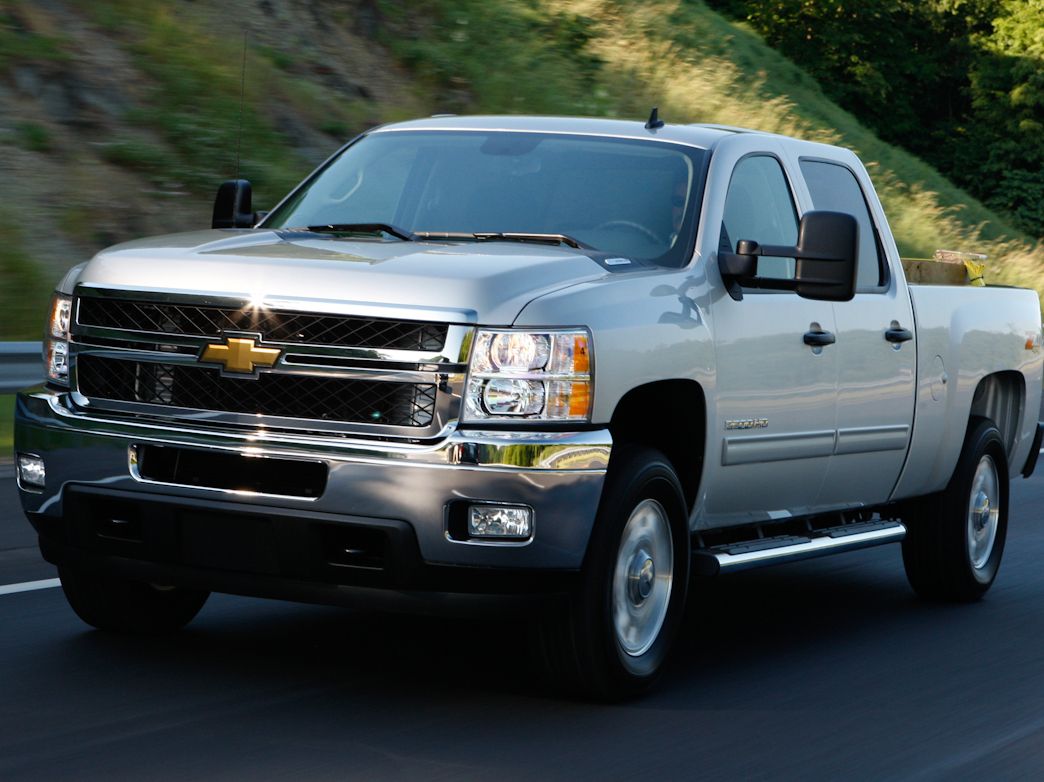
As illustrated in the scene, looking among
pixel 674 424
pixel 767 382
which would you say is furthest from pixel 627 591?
pixel 767 382

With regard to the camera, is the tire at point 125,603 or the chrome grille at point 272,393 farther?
the tire at point 125,603

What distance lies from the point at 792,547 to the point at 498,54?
19919mm

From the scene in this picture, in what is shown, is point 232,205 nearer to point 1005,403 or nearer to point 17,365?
point 17,365

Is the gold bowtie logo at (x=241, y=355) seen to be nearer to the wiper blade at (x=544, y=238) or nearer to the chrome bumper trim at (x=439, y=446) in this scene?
the chrome bumper trim at (x=439, y=446)

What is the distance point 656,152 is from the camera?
6.93 meters

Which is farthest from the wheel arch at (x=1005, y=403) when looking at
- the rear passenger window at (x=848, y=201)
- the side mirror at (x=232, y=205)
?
the side mirror at (x=232, y=205)

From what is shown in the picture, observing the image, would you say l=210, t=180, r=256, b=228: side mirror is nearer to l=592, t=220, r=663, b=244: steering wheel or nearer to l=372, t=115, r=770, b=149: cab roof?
l=372, t=115, r=770, b=149: cab roof

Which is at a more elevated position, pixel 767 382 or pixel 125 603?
pixel 767 382

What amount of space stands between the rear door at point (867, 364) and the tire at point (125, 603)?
8.28ft

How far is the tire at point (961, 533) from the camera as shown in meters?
8.43

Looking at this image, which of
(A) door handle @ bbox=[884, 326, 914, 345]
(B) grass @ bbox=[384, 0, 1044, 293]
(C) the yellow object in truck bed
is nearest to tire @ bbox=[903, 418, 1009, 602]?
(A) door handle @ bbox=[884, 326, 914, 345]

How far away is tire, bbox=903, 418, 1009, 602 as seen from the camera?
8.43 m

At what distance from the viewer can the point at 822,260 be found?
6.41m

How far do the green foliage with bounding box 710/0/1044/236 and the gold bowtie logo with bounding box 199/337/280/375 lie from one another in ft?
161
